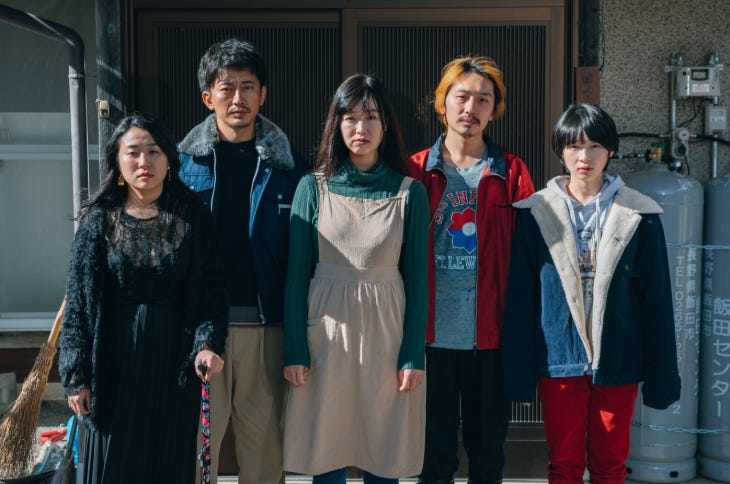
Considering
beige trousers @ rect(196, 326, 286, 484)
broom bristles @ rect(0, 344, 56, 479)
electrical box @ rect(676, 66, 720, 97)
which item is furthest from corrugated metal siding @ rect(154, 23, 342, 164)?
electrical box @ rect(676, 66, 720, 97)

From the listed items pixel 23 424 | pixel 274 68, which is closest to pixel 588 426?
pixel 274 68

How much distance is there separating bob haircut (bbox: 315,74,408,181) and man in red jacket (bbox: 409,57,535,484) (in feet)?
0.61

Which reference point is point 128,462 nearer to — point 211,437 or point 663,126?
point 211,437

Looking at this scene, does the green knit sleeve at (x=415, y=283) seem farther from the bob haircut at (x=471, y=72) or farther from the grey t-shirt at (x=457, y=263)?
the bob haircut at (x=471, y=72)

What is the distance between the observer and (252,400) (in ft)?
10.4

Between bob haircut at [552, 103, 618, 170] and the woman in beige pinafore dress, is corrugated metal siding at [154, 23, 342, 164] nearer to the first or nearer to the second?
the woman in beige pinafore dress

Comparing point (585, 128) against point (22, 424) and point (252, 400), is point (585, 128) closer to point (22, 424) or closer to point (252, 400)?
point (252, 400)

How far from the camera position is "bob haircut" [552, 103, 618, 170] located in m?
3.09

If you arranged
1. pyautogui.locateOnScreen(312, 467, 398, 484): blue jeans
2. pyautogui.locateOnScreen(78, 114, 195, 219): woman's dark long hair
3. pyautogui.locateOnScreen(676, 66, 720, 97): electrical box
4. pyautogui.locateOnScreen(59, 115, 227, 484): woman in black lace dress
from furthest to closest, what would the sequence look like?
1. pyautogui.locateOnScreen(676, 66, 720, 97): electrical box
2. pyautogui.locateOnScreen(312, 467, 398, 484): blue jeans
3. pyautogui.locateOnScreen(78, 114, 195, 219): woman's dark long hair
4. pyautogui.locateOnScreen(59, 115, 227, 484): woman in black lace dress

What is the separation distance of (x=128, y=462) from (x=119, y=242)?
0.80 metres

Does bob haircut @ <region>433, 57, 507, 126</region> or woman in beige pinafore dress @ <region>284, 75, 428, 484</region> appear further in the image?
bob haircut @ <region>433, 57, 507, 126</region>

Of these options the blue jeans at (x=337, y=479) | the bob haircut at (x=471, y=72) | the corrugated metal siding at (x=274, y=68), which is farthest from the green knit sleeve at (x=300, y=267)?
A: the corrugated metal siding at (x=274, y=68)

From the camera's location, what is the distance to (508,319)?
10.4ft

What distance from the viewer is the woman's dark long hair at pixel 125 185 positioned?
2928mm
